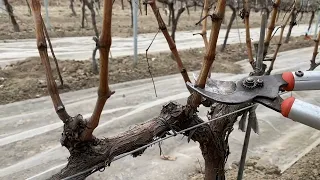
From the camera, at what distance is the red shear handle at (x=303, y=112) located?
4.23ft

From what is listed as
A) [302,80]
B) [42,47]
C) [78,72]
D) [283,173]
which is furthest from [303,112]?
[78,72]

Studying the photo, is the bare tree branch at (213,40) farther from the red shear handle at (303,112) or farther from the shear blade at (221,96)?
the red shear handle at (303,112)

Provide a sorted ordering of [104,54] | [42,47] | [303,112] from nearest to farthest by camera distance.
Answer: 1. [104,54]
2. [42,47]
3. [303,112]

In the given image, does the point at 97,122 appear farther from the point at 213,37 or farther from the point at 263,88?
the point at 263,88

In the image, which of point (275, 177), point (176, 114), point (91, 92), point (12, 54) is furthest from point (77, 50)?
point (176, 114)

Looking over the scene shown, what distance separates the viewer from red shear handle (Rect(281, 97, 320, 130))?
1.29m

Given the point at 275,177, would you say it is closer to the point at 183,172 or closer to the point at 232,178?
the point at 232,178

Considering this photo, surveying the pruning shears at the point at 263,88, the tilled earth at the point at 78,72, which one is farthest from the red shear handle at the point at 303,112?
the tilled earth at the point at 78,72

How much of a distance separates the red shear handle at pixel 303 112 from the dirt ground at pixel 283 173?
6.01ft

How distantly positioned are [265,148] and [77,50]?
23.3ft

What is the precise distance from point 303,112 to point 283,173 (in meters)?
2.11

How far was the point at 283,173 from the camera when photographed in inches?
126

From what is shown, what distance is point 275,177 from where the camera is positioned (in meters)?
3.12

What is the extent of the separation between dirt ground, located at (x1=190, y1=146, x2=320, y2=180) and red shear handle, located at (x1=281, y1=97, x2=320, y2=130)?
1831 millimetres
